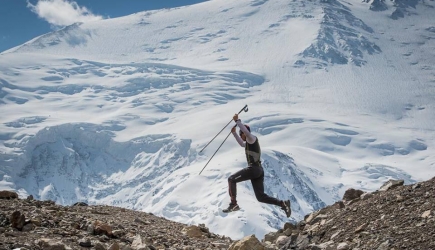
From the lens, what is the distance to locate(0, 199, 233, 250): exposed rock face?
30.7 feet

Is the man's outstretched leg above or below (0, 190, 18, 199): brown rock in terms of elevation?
below

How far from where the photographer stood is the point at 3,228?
10.0m

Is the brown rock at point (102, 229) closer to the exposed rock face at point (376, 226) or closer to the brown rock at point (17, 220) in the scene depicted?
the brown rock at point (17, 220)

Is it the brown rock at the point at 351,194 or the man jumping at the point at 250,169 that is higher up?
the man jumping at the point at 250,169

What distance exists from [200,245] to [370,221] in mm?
3623

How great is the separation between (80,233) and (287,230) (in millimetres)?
5008

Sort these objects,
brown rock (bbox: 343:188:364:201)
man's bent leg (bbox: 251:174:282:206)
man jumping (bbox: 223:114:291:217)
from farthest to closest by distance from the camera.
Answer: brown rock (bbox: 343:188:364:201)
man's bent leg (bbox: 251:174:282:206)
man jumping (bbox: 223:114:291:217)

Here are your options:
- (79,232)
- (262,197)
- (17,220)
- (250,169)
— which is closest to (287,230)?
(262,197)

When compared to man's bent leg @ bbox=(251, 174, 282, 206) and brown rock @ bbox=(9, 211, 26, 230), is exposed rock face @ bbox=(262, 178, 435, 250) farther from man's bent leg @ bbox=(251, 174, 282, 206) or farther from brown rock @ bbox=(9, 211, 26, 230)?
brown rock @ bbox=(9, 211, 26, 230)

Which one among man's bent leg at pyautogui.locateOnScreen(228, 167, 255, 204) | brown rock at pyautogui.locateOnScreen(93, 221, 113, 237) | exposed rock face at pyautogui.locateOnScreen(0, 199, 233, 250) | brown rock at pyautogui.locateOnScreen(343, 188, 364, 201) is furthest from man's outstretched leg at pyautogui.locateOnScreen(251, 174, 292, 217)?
brown rock at pyautogui.locateOnScreen(93, 221, 113, 237)

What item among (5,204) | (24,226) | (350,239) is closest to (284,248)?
(350,239)

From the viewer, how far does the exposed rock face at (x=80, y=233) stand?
937cm

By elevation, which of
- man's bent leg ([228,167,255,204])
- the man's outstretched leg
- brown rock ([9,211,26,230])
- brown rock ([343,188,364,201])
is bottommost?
brown rock ([343,188,364,201])

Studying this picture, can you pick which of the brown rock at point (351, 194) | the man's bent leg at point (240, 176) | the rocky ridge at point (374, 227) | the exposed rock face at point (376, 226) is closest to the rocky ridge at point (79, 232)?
the man's bent leg at point (240, 176)
